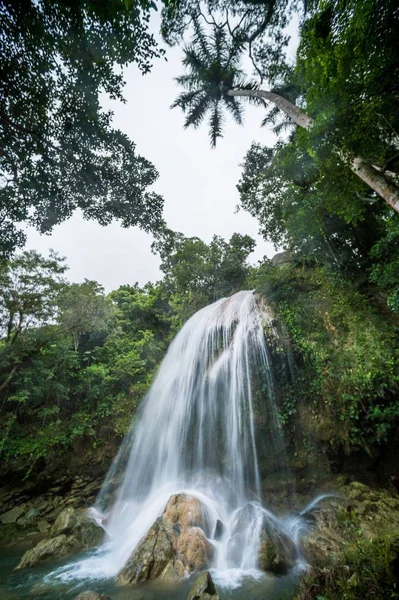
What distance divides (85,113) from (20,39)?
5.70 ft

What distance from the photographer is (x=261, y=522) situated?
5609 millimetres

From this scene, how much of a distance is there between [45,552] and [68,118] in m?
10.8

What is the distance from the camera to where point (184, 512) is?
5.84 m

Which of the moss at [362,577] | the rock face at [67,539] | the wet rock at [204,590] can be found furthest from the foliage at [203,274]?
the moss at [362,577]

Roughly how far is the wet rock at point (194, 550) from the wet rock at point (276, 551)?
1.10 m

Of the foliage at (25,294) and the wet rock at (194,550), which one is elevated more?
the foliage at (25,294)

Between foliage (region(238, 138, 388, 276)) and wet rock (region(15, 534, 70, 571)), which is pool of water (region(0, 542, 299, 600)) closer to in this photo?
wet rock (region(15, 534, 70, 571))

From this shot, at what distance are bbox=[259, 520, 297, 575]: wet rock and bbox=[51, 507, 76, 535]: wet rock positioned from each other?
5.41 meters

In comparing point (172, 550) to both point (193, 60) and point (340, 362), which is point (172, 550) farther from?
point (193, 60)

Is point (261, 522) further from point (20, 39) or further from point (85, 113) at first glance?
point (20, 39)

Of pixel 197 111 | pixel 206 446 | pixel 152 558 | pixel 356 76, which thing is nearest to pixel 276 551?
pixel 152 558

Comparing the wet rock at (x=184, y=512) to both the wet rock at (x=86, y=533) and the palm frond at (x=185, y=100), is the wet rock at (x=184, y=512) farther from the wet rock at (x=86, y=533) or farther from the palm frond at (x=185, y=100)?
the palm frond at (x=185, y=100)

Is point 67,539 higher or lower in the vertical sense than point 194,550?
higher

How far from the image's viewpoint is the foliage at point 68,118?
4.88 m
